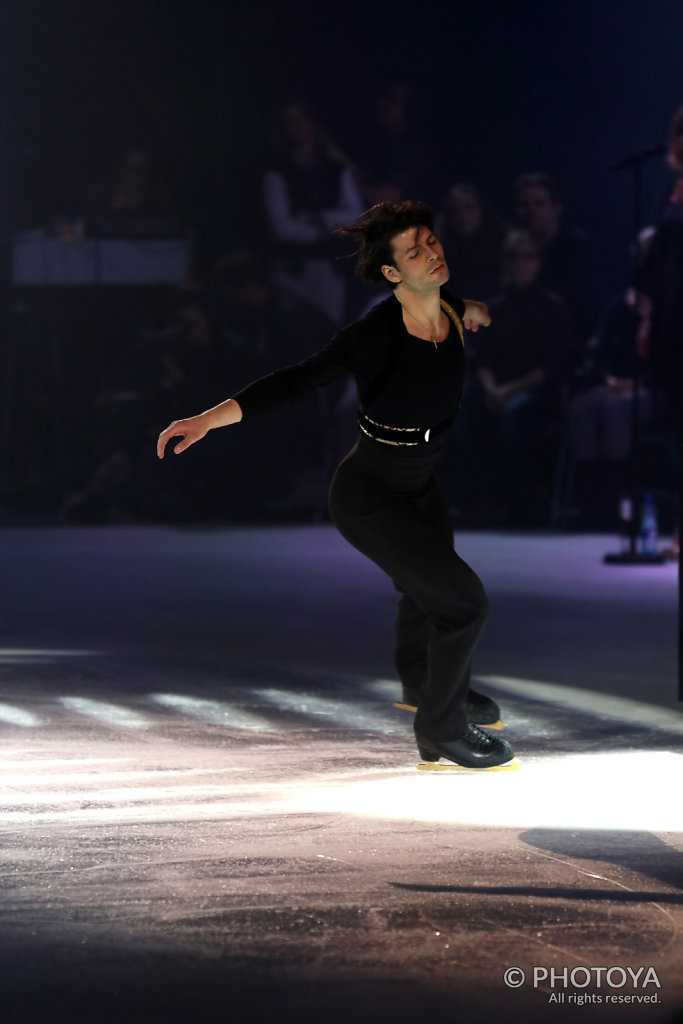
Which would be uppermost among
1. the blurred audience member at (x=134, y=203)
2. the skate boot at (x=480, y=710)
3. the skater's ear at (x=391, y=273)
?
the blurred audience member at (x=134, y=203)

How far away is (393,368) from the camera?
5070 mm

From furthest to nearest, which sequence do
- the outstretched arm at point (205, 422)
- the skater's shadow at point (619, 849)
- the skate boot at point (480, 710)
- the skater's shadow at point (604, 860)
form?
the skate boot at point (480, 710)
the outstretched arm at point (205, 422)
the skater's shadow at point (619, 849)
the skater's shadow at point (604, 860)

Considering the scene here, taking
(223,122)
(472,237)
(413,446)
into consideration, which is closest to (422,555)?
(413,446)

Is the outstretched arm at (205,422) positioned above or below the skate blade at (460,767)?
above

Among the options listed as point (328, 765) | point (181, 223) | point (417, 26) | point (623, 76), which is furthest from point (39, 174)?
point (328, 765)

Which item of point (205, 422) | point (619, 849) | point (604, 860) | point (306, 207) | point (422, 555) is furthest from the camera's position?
point (306, 207)

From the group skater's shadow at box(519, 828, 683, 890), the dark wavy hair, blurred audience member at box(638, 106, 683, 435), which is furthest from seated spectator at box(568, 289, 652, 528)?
skater's shadow at box(519, 828, 683, 890)

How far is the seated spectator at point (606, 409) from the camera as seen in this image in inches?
766

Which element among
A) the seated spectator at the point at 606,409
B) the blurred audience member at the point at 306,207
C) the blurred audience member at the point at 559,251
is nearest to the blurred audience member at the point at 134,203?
the blurred audience member at the point at 306,207

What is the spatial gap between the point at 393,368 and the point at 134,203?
14742 mm

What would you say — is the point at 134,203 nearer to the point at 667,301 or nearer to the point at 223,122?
the point at 223,122

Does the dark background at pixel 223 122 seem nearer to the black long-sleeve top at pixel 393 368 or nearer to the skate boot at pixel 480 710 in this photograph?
the skate boot at pixel 480 710

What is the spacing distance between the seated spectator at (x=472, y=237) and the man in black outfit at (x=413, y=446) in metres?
14.3

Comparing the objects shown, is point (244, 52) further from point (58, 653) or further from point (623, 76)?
point (58, 653)
